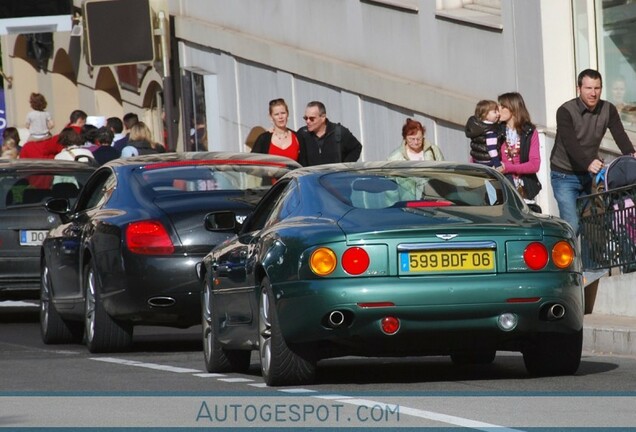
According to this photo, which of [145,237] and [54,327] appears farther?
[54,327]

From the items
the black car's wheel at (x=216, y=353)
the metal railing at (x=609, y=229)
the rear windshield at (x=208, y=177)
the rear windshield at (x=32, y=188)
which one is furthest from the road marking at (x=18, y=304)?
the black car's wheel at (x=216, y=353)

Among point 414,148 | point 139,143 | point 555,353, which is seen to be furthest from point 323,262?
point 139,143

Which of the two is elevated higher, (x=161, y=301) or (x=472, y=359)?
(x=161, y=301)

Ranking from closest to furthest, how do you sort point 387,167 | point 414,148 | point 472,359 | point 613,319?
point 387,167, point 472,359, point 613,319, point 414,148

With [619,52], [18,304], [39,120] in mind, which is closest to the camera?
[619,52]

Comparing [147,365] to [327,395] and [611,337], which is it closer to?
[327,395]

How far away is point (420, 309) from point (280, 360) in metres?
0.92

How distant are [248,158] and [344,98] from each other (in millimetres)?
12374

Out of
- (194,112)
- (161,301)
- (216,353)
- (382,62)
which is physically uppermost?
(382,62)

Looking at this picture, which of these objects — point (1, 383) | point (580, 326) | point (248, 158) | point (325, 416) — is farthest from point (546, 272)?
point (248, 158)

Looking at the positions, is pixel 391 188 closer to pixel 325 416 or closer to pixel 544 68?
pixel 325 416

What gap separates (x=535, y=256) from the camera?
11.1m

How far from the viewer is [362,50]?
27.2 meters

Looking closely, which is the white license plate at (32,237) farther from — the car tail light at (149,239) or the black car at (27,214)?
the car tail light at (149,239)
